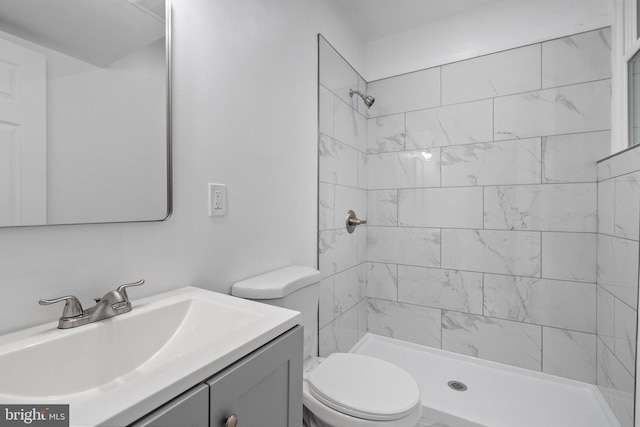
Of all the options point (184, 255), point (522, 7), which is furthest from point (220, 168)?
point (522, 7)

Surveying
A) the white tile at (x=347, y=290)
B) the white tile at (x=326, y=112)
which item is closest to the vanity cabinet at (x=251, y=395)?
the white tile at (x=347, y=290)

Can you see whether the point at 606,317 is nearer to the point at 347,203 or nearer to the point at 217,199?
the point at 347,203

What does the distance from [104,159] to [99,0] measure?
1.43ft

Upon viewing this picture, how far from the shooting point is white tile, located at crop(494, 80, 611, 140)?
178cm

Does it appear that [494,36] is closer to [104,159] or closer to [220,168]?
[220,168]

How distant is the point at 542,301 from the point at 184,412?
2156mm

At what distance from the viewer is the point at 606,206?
167cm

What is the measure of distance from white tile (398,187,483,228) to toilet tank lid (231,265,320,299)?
116cm

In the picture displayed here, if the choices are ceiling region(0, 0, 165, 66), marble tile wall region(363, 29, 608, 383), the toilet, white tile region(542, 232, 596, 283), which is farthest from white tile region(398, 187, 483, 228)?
ceiling region(0, 0, 165, 66)

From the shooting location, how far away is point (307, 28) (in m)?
1.75

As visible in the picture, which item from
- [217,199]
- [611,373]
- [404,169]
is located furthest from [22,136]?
[611,373]

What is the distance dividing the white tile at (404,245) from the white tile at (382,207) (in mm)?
62

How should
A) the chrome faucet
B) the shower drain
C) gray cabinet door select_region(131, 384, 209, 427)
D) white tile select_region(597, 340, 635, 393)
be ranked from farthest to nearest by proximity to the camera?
the shower drain → white tile select_region(597, 340, 635, 393) → the chrome faucet → gray cabinet door select_region(131, 384, 209, 427)

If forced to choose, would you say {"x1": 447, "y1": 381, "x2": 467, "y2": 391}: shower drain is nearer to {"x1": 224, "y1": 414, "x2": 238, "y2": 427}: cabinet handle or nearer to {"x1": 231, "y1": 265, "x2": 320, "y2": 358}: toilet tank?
{"x1": 231, "y1": 265, "x2": 320, "y2": 358}: toilet tank
